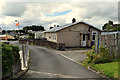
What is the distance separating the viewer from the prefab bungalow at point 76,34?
65.9 ft

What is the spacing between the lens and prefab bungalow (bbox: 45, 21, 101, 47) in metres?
20.1

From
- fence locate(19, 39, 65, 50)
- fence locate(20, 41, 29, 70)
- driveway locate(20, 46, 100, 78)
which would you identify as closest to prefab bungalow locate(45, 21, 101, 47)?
fence locate(19, 39, 65, 50)

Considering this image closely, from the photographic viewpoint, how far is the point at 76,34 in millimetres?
20625

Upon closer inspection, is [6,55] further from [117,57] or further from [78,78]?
[117,57]

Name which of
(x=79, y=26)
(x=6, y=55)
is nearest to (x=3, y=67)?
(x=6, y=55)

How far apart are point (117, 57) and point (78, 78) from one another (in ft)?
15.5

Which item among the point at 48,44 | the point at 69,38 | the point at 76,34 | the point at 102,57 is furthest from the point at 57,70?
the point at 48,44

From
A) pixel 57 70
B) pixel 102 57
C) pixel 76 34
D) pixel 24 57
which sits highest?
pixel 76 34

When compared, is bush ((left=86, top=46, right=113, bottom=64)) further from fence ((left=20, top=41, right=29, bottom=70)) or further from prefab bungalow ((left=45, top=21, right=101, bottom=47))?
prefab bungalow ((left=45, top=21, right=101, bottom=47))

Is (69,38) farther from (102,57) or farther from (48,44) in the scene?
(102,57)

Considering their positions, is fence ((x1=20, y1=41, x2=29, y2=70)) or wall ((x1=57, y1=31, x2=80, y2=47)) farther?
wall ((x1=57, y1=31, x2=80, y2=47))

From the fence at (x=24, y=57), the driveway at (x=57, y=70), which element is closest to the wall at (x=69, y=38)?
the fence at (x=24, y=57)

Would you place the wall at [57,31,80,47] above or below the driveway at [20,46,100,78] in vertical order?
above

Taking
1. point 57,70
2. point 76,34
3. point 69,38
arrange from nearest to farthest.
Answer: point 57,70 < point 69,38 < point 76,34
